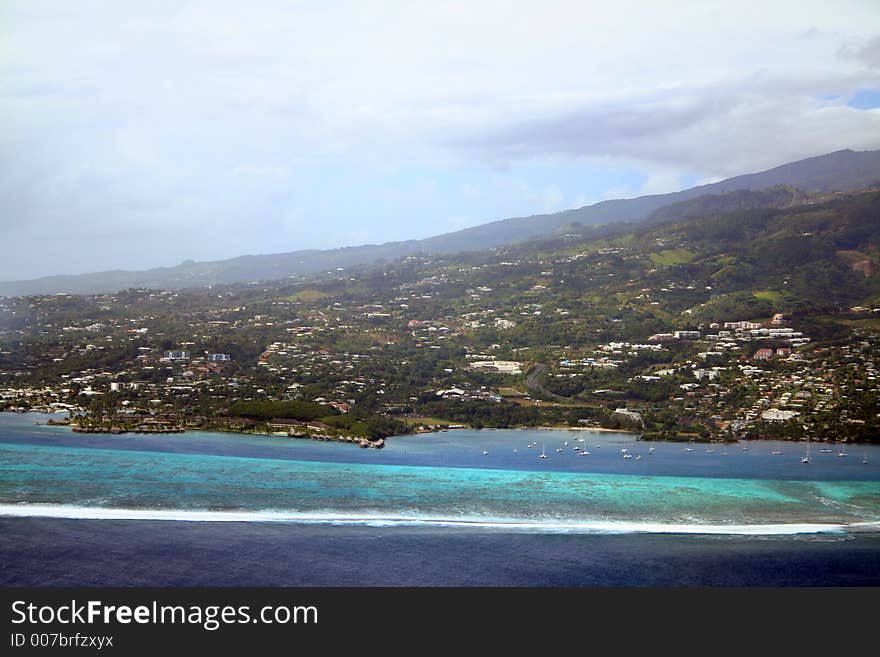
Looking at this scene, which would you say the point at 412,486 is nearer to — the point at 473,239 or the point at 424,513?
the point at 424,513

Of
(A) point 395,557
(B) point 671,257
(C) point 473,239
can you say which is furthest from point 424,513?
(C) point 473,239

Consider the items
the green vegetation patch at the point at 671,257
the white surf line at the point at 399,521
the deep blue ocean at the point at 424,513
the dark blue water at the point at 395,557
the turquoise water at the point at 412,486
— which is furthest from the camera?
the green vegetation patch at the point at 671,257

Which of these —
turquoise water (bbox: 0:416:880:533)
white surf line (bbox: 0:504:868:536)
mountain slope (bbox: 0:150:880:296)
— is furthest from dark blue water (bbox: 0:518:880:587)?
mountain slope (bbox: 0:150:880:296)

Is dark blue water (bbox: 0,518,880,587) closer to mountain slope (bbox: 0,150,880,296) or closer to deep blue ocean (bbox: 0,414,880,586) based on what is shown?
deep blue ocean (bbox: 0,414,880,586)

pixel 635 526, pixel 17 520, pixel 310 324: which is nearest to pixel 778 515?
pixel 635 526

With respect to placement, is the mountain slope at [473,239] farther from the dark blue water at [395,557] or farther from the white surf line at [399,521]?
the dark blue water at [395,557]

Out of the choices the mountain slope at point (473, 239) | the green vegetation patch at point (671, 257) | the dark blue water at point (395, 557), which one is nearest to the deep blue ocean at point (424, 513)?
the dark blue water at point (395, 557)
